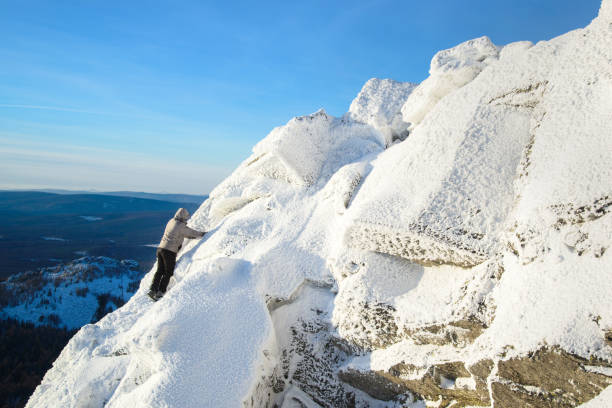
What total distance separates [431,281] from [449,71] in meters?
4.93

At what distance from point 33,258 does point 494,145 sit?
99554 mm

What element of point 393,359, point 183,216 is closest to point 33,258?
point 183,216

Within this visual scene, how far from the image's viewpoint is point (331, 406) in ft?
20.4

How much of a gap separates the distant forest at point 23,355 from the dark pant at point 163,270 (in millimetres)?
25241

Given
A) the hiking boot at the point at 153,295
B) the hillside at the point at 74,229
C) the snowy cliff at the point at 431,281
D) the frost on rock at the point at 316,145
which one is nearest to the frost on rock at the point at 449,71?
the snowy cliff at the point at 431,281

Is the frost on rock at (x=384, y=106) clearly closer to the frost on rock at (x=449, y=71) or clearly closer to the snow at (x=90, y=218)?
the frost on rock at (x=449, y=71)

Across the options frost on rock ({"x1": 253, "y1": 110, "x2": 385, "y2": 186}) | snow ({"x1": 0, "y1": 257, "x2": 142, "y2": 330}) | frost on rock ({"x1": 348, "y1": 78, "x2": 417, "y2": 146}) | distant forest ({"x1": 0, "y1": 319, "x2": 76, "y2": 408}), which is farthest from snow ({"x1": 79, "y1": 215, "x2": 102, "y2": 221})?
frost on rock ({"x1": 348, "y1": 78, "x2": 417, "y2": 146})

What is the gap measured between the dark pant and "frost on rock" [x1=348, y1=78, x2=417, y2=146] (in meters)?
6.29

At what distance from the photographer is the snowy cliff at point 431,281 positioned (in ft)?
12.7

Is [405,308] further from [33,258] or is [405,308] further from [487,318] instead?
[33,258]

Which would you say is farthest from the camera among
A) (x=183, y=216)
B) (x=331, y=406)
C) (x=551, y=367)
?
(x=183, y=216)

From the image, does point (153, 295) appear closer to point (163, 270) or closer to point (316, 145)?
point (163, 270)

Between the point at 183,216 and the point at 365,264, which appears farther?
the point at 183,216

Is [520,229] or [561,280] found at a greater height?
[520,229]
